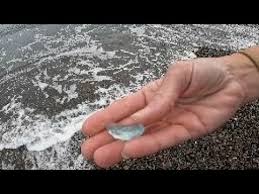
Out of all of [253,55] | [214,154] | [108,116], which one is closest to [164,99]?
[108,116]

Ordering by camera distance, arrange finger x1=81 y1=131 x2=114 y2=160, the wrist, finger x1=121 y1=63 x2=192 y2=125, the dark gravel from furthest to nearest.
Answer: the dark gravel → the wrist → finger x1=81 y1=131 x2=114 y2=160 → finger x1=121 y1=63 x2=192 y2=125

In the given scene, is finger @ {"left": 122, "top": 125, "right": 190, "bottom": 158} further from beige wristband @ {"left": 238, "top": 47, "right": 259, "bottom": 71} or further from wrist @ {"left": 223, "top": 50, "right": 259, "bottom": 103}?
beige wristband @ {"left": 238, "top": 47, "right": 259, "bottom": 71}

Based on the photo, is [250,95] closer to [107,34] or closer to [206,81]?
[206,81]

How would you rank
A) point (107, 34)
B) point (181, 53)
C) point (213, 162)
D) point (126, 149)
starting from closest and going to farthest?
point (126, 149) → point (213, 162) → point (181, 53) → point (107, 34)

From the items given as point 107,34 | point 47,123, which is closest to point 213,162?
point 47,123

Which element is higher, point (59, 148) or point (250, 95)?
point (250, 95)

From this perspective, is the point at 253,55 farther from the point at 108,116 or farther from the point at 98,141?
the point at 98,141

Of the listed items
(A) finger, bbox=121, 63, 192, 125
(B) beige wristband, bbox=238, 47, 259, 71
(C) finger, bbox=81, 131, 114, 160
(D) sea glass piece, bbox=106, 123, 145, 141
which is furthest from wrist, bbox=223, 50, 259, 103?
(C) finger, bbox=81, 131, 114, 160

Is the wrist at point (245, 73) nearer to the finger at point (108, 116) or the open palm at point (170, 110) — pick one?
the open palm at point (170, 110)
